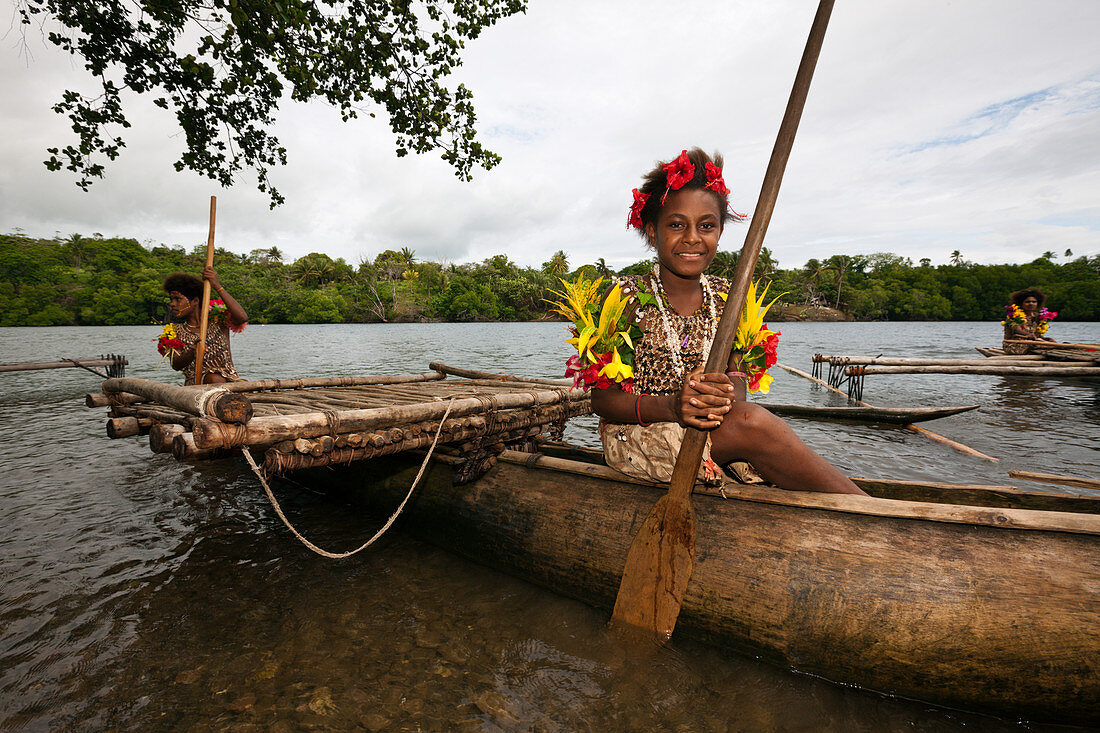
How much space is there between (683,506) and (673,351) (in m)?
0.89

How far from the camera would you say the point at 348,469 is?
4555 millimetres

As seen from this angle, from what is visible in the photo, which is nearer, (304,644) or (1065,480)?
(304,644)

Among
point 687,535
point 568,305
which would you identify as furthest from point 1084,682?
point 568,305

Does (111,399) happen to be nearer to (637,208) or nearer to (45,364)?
(637,208)

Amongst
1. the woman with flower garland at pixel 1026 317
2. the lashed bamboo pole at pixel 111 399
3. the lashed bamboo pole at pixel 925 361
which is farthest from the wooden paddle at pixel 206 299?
the woman with flower garland at pixel 1026 317

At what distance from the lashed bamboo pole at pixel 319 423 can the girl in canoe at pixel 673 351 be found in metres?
1.40

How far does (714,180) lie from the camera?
2.52m

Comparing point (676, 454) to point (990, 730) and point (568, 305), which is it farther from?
point (990, 730)

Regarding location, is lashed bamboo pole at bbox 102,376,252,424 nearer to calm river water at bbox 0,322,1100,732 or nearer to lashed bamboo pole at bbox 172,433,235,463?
lashed bamboo pole at bbox 172,433,235,463

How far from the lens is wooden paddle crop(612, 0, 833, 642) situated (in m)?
2.03

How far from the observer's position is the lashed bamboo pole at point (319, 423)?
8.38ft

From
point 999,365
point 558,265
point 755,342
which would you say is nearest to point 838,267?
point 558,265

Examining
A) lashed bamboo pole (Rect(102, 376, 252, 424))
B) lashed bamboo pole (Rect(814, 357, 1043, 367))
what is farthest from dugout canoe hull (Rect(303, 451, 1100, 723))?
lashed bamboo pole (Rect(814, 357, 1043, 367))

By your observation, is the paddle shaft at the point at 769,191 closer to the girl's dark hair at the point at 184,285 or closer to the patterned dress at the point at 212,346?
the patterned dress at the point at 212,346
